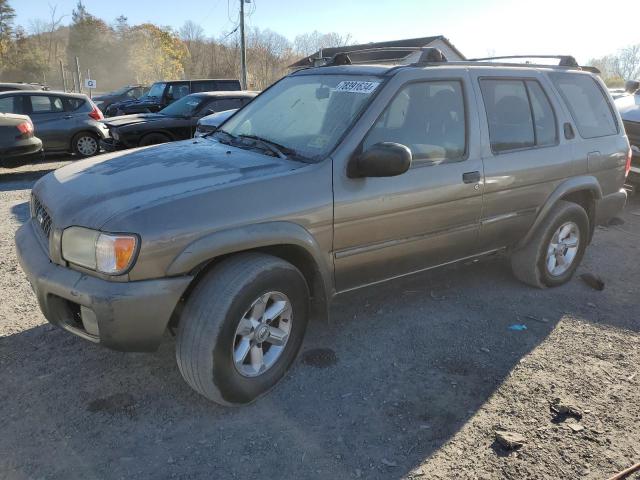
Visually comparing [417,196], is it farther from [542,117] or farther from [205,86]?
[205,86]

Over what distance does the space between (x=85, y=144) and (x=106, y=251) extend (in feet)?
32.0

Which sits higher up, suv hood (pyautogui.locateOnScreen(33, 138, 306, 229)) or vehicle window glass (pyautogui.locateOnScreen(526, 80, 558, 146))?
vehicle window glass (pyautogui.locateOnScreen(526, 80, 558, 146))

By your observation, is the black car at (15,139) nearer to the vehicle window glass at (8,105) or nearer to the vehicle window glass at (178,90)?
the vehicle window glass at (8,105)

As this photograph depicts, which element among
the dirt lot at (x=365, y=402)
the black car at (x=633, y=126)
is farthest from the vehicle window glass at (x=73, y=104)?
→ the black car at (x=633, y=126)

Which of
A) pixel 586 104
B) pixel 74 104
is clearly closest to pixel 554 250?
pixel 586 104

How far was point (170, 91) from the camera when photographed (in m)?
16.2

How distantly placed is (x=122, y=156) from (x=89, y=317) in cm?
138

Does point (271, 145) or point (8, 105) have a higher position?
point (8, 105)

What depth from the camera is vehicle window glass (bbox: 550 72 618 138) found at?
445 centimetres

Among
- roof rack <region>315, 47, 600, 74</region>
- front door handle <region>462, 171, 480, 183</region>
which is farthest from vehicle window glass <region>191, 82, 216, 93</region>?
front door handle <region>462, 171, 480, 183</region>

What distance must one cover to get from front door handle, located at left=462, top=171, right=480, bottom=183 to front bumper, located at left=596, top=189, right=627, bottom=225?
5.74ft

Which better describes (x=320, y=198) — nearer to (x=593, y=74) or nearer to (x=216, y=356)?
(x=216, y=356)

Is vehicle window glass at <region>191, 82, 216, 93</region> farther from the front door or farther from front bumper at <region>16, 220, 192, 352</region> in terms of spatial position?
front bumper at <region>16, 220, 192, 352</region>

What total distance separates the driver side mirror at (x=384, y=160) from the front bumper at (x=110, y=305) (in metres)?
1.19
